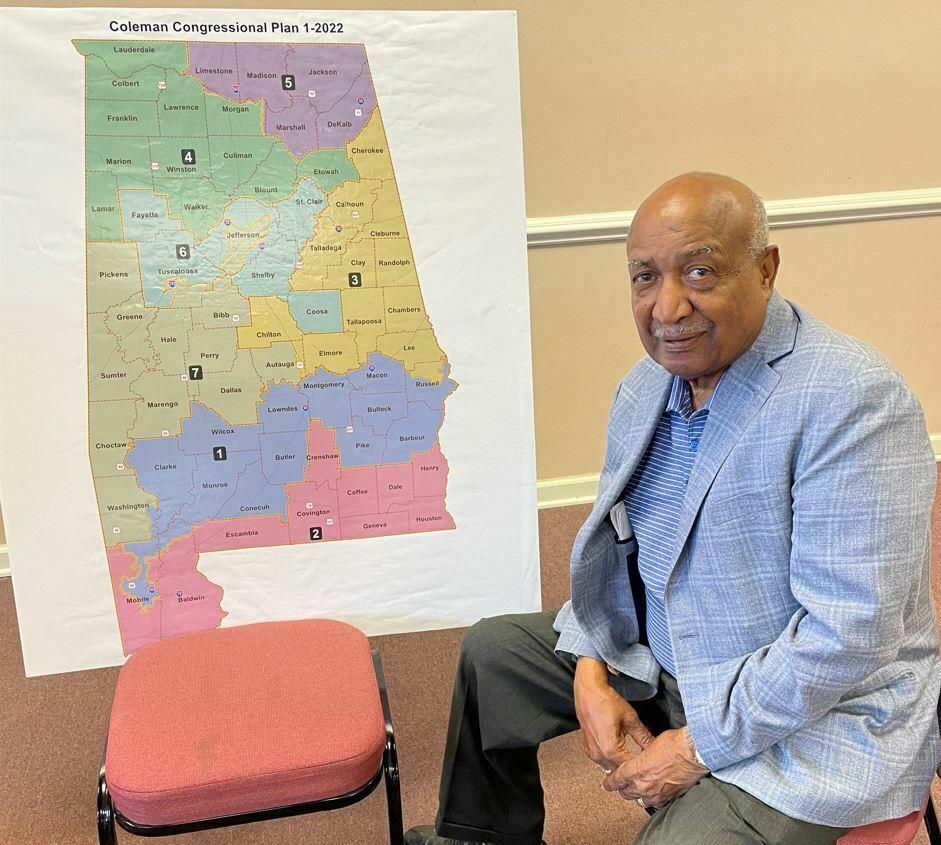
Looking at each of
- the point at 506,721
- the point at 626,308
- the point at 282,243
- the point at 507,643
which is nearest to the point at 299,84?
the point at 282,243

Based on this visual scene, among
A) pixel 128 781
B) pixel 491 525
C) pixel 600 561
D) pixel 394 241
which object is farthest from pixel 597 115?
pixel 128 781

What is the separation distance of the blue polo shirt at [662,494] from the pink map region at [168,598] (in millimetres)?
849

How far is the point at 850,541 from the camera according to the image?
42.4 inches

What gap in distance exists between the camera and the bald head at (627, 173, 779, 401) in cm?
117

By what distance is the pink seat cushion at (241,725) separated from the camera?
1264mm

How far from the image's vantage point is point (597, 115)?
118 inches

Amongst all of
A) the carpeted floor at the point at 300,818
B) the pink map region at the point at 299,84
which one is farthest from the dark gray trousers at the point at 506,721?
the pink map region at the point at 299,84

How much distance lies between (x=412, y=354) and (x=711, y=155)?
1964mm

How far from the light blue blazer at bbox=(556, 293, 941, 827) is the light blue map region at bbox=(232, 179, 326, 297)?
2.74 feet

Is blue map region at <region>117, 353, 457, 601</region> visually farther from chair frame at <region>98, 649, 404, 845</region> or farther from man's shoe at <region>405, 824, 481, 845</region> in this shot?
man's shoe at <region>405, 824, 481, 845</region>

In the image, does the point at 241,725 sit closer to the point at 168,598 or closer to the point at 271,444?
the point at 168,598

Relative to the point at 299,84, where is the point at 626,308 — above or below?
below

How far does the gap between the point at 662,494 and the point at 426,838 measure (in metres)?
0.83

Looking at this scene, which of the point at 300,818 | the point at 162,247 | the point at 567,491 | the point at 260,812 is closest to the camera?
the point at 260,812
